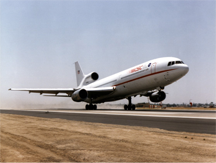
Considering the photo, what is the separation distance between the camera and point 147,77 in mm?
27172

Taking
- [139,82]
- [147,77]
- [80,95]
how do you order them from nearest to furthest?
[147,77]
[139,82]
[80,95]

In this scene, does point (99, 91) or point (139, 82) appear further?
point (99, 91)

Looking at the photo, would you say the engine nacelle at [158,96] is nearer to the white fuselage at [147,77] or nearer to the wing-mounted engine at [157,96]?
the wing-mounted engine at [157,96]

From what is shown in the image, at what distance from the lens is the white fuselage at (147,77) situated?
24781 millimetres

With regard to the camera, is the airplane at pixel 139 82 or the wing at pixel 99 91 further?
the wing at pixel 99 91

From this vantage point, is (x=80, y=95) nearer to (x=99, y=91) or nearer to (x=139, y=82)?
(x=99, y=91)

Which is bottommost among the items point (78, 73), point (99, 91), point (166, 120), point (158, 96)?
point (166, 120)

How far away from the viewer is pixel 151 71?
87.7 feet

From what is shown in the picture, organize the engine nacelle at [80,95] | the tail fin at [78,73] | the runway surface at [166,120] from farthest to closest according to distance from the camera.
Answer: the tail fin at [78,73]
the engine nacelle at [80,95]
the runway surface at [166,120]

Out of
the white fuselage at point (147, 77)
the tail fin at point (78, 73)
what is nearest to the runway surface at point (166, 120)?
the white fuselage at point (147, 77)

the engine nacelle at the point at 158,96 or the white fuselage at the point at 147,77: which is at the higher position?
the white fuselage at the point at 147,77

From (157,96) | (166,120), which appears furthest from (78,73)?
(166,120)

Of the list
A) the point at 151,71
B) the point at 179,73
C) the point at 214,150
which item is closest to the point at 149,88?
the point at 151,71

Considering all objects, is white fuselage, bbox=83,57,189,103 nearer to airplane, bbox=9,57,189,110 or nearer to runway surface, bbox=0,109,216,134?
airplane, bbox=9,57,189,110
